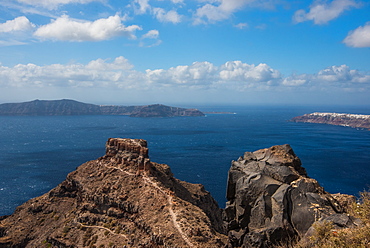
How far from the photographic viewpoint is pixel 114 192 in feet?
172

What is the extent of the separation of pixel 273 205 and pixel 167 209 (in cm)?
2284

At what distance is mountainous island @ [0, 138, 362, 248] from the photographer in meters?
24.3

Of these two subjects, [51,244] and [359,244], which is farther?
[51,244]

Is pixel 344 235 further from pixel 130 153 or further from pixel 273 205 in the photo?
pixel 130 153

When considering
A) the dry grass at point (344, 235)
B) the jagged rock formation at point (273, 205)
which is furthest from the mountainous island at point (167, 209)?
the dry grass at point (344, 235)

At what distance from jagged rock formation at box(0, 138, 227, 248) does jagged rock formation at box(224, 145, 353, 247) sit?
1089cm

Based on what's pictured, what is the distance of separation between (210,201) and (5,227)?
4296cm

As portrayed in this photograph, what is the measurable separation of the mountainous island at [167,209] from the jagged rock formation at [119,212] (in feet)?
0.43

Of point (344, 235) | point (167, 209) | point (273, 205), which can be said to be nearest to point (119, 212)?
point (167, 209)

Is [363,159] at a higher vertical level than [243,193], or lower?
lower

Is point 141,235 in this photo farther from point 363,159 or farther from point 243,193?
point 363,159

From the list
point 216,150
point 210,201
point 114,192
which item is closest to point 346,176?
point 216,150

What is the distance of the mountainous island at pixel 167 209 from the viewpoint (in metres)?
24.3

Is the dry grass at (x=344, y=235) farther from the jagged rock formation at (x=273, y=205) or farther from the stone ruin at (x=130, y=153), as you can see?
the stone ruin at (x=130, y=153)
